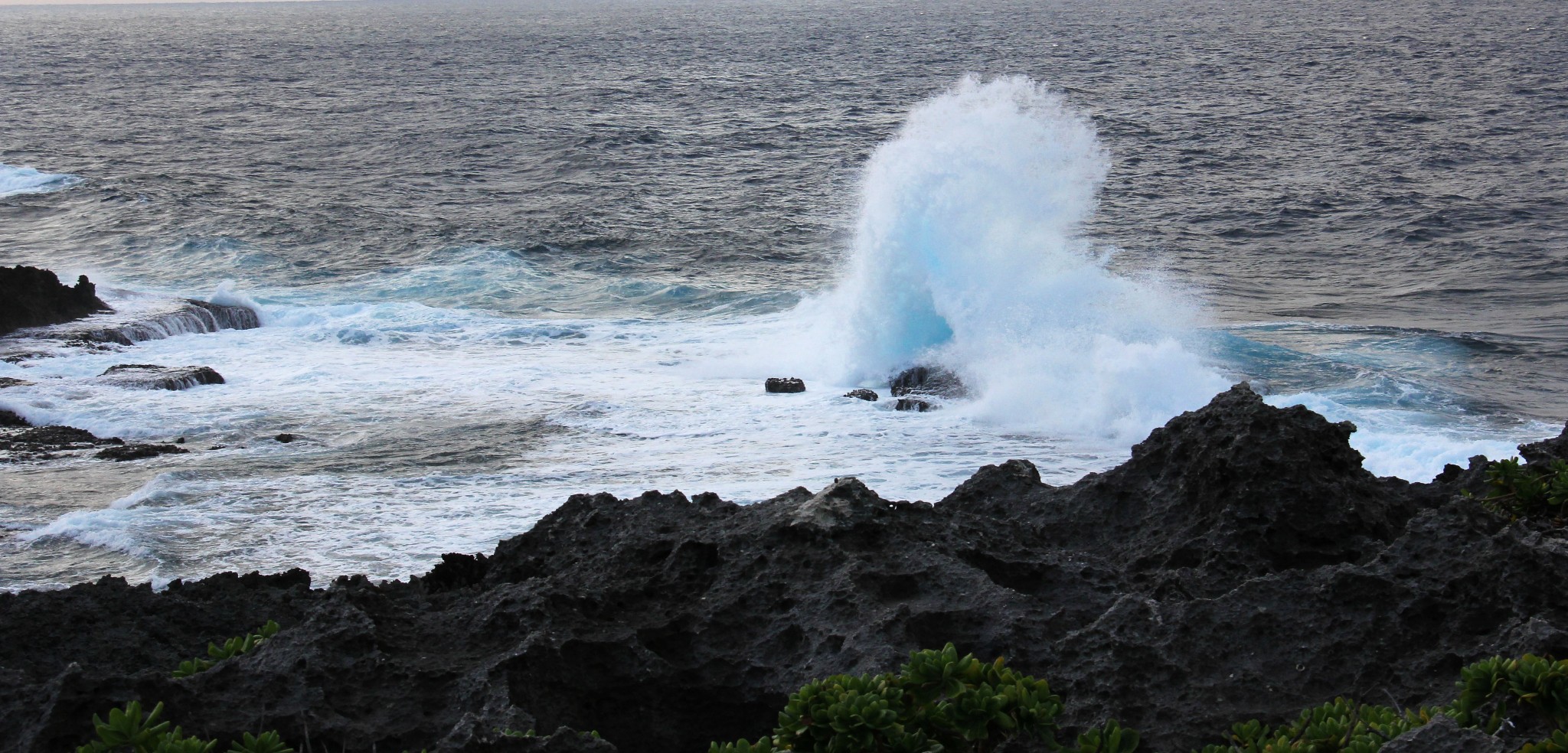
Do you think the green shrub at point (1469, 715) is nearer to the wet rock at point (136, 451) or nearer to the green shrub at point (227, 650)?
the green shrub at point (227, 650)

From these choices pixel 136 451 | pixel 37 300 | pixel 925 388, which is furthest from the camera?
pixel 37 300

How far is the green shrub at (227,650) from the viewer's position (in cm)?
406

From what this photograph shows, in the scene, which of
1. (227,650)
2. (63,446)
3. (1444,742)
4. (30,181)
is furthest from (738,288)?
(30,181)

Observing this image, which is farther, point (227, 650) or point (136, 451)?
point (136, 451)

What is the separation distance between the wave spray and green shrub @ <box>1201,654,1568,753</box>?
8849 mm

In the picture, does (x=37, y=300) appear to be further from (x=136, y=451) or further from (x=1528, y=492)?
(x=1528, y=492)

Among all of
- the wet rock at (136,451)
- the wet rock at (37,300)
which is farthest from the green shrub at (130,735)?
the wet rock at (37,300)

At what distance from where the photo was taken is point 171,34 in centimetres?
10412

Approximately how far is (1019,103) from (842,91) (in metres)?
31.5

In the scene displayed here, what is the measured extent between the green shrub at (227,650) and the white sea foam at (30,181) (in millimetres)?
28320

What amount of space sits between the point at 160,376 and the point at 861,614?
11.4m

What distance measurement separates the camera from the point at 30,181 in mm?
30000

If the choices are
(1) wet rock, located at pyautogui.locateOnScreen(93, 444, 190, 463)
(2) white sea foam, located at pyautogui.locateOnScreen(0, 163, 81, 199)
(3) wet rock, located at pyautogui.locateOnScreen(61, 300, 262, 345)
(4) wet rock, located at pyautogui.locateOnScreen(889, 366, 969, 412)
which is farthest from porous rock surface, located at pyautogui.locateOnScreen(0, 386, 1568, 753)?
(2) white sea foam, located at pyautogui.locateOnScreen(0, 163, 81, 199)

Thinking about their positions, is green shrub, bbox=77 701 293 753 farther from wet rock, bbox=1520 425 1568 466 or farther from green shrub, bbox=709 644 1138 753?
wet rock, bbox=1520 425 1568 466
